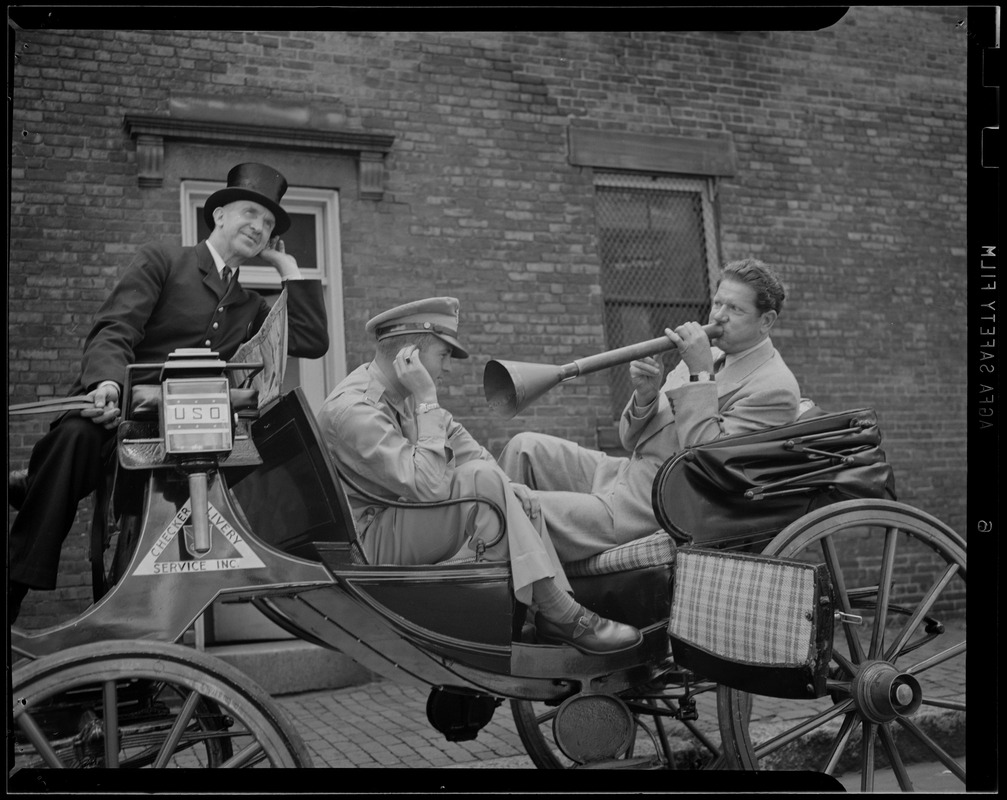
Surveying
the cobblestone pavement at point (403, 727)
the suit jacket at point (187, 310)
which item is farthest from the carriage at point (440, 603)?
the cobblestone pavement at point (403, 727)

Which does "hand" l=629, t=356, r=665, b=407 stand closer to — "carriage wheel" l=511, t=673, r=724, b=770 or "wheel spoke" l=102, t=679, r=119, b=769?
"carriage wheel" l=511, t=673, r=724, b=770

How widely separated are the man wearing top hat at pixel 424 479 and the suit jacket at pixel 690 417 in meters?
0.42

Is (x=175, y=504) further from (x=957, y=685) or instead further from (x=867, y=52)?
(x=867, y=52)

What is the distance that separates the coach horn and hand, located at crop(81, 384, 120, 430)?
108 centimetres

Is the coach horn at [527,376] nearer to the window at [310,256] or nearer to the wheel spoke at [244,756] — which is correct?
the wheel spoke at [244,756]

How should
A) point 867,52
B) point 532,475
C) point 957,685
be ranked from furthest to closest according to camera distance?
point 867,52 < point 957,685 < point 532,475

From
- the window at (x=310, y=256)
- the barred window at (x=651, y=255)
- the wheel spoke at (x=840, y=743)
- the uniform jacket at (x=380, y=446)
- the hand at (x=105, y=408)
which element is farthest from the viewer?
the barred window at (x=651, y=255)

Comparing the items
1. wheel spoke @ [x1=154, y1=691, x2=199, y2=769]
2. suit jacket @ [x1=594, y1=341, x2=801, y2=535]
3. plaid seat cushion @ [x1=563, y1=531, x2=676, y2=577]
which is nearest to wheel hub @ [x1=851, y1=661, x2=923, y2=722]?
plaid seat cushion @ [x1=563, y1=531, x2=676, y2=577]

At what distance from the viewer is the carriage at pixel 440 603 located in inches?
97.5

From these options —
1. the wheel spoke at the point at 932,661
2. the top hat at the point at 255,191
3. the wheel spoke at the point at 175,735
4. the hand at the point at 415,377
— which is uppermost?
the top hat at the point at 255,191

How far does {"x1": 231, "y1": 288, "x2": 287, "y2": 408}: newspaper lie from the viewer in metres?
2.87

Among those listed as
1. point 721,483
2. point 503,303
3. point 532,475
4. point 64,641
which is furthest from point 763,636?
point 503,303
